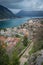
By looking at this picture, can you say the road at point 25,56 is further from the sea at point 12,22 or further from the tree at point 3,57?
the sea at point 12,22

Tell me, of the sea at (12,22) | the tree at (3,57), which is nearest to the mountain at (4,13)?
the sea at (12,22)

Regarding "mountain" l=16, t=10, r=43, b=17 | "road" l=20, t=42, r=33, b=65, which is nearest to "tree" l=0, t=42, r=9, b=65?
"road" l=20, t=42, r=33, b=65

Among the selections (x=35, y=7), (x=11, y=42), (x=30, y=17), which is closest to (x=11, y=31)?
(x=11, y=42)

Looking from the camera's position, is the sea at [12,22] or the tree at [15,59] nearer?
the tree at [15,59]

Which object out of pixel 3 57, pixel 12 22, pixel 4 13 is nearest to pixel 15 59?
pixel 3 57

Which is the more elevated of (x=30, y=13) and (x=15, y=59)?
(x=30, y=13)

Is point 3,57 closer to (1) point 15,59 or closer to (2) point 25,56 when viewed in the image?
(1) point 15,59

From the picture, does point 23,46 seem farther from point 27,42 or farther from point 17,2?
point 17,2

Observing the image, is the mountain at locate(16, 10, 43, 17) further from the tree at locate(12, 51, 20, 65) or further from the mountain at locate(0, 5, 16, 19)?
the tree at locate(12, 51, 20, 65)

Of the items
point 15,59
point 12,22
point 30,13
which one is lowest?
point 15,59

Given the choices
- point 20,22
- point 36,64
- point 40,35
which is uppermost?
point 20,22

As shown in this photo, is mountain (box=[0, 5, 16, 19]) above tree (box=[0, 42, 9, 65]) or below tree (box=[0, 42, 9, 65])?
above
